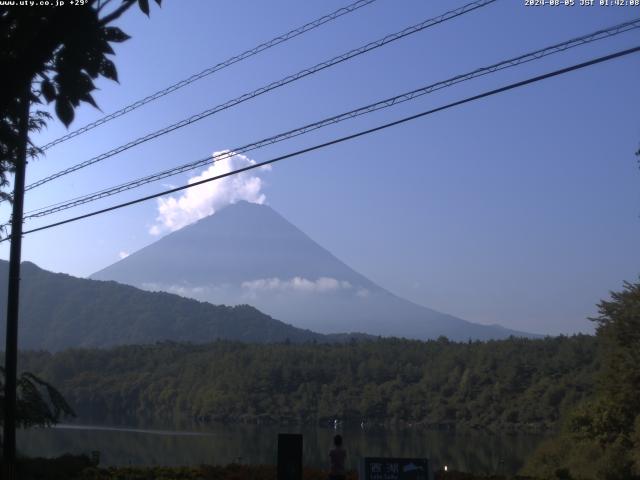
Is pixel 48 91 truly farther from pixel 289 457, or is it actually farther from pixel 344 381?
Result: pixel 344 381

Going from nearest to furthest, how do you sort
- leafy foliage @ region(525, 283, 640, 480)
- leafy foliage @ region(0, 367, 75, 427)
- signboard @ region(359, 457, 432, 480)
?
signboard @ region(359, 457, 432, 480), leafy foliage @ region(0, 367, 75, 427), leafy foliage @ region(525, 283, 640, 480)

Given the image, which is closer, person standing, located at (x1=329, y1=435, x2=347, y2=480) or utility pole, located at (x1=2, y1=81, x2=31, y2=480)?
person standing, located at (x1=329, y1=435, x2=347, y2=480)

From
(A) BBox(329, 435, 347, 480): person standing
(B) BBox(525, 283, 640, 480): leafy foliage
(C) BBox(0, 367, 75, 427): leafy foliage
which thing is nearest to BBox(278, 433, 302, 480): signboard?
(A) BBox(329, 435, 347, 480): person standing

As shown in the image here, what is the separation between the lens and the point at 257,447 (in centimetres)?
5219

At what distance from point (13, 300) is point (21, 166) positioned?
2.84 meters

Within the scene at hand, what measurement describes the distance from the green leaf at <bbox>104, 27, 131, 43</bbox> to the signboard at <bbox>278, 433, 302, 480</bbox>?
9.06 meters

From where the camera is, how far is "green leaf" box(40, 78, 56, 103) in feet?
21.4

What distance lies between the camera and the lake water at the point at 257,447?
132 ft

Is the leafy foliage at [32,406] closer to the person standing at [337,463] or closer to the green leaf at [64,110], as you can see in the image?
the person standing at [337,463]

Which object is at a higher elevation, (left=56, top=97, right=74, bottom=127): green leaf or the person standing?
(left=56, top=97, right=74, bottom=127): green leaf

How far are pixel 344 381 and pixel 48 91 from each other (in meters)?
88.7

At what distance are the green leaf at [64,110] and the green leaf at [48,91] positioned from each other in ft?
0.21

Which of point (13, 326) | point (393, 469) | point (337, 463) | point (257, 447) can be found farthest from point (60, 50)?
point (257, 447)

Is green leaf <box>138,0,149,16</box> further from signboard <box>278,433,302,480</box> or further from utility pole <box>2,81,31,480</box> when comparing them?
utility pole <box>2,81,31,480</box>
